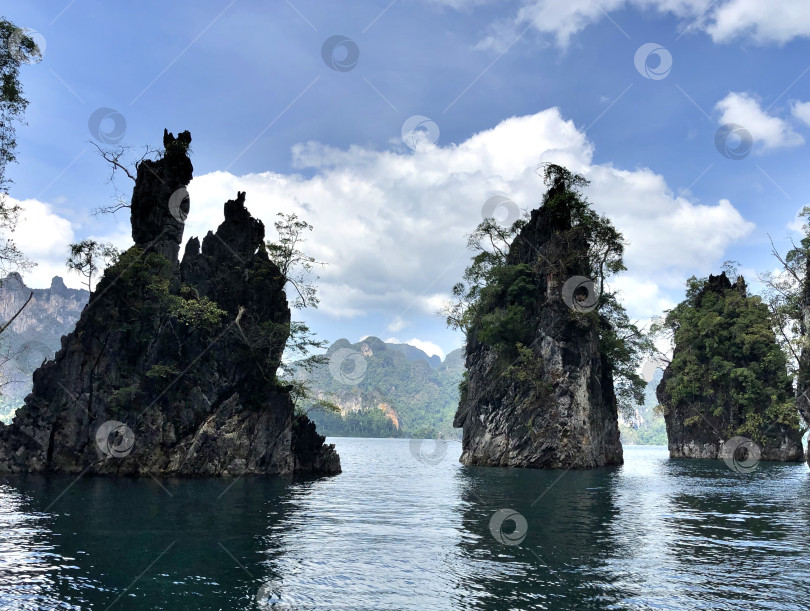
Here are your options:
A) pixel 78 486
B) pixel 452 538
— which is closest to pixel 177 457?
pixel 78 486

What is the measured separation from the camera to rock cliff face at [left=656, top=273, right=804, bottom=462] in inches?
2904

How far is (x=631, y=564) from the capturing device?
16.7 meters

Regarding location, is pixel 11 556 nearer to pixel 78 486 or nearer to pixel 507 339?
pixel 78 486

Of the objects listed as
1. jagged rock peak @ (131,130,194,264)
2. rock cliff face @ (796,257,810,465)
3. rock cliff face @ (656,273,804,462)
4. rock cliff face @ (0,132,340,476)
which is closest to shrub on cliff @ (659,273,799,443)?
rock cliff face @ (656,273,804,462)

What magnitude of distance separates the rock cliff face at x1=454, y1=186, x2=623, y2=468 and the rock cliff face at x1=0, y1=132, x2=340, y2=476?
2081 centimetres

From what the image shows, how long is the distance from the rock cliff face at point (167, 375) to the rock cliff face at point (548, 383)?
20809 mm

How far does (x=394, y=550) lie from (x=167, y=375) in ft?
105

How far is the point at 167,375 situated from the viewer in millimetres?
44562

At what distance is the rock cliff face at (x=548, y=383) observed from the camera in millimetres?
56219

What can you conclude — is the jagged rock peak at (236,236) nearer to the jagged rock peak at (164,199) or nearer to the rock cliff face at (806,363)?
the jagged rock peak at (164,199)

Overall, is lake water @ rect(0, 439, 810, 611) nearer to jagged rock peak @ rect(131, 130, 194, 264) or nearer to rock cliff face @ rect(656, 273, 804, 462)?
jagged rock peak @ rect(131, 130, 194, 264)

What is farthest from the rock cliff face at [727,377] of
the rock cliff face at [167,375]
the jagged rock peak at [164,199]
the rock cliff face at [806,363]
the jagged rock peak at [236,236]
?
the jagged rock peak at [164,199]

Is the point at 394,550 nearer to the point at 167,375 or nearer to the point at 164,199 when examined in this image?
the point at 167,375

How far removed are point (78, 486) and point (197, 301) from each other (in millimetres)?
16772
